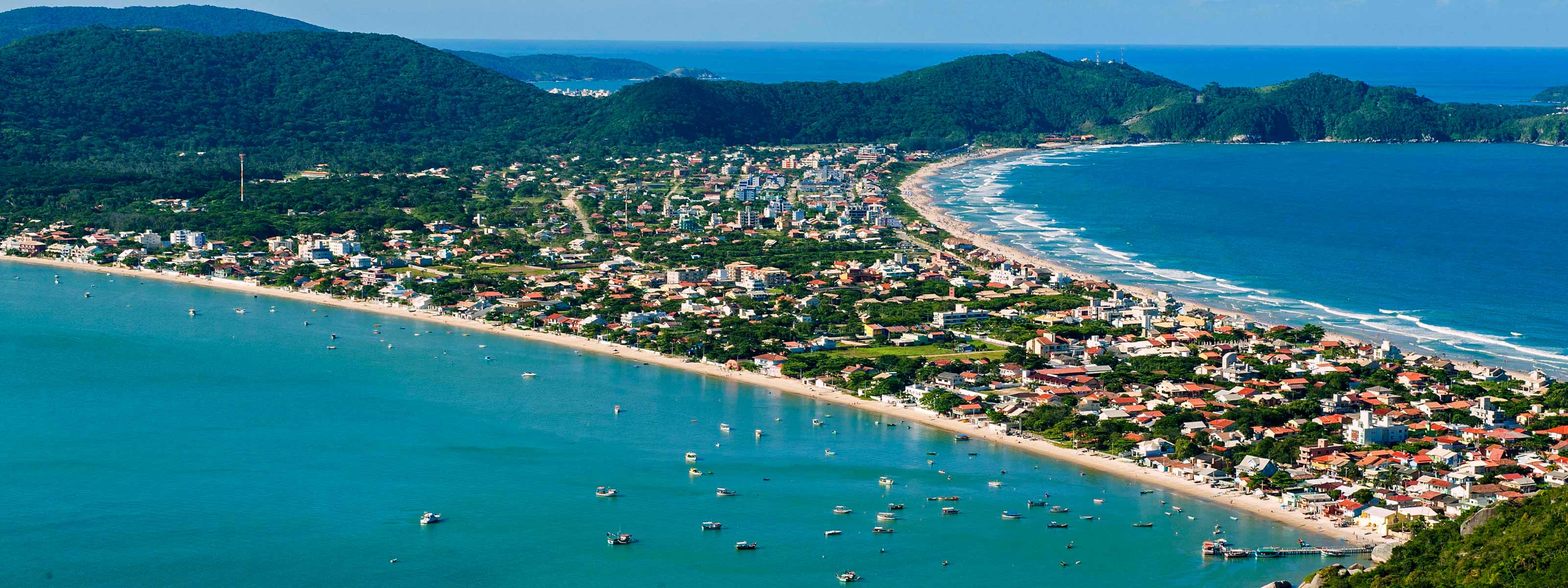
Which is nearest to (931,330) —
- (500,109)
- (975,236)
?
(975,236)

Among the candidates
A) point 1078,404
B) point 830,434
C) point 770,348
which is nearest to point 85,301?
point 770,348

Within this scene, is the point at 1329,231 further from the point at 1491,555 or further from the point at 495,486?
the point at 1491,555

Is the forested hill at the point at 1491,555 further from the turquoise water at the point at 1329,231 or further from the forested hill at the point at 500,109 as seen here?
the forested hill at the point at 500,109

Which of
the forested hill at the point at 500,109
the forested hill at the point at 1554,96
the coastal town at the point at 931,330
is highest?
the forested hill at the point at 1554,96

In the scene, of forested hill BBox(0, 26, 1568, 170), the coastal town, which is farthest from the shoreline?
forested hill BBox(0, 26, 1568, 170)

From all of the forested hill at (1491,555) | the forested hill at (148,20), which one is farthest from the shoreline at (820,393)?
the forested hill at (148,20)

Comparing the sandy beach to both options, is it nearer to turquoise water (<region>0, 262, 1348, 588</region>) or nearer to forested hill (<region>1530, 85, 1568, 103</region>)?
turquoise water (<region>0, 262, 1348, 588</region>)

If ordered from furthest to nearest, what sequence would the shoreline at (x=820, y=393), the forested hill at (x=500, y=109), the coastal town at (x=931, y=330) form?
the forested hill at (x=500, y=109), the coastal town at (x=931, y=330), the shoreline at (x=820, y=393)
